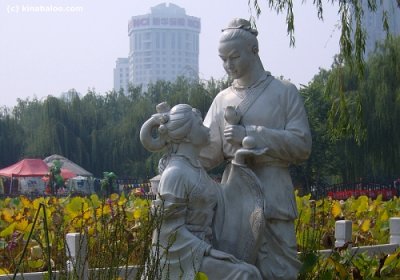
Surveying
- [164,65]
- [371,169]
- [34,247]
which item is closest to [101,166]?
[371,169]

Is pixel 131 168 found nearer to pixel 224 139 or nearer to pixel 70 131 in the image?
pixel 70 131

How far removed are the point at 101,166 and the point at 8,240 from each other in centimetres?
2927

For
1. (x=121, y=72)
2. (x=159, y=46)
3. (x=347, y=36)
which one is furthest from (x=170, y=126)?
(x=121, y=72)

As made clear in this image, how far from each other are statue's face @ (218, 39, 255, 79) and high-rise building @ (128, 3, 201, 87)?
97311 millimetres

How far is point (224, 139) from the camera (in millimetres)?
4125

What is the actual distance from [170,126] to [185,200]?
0.40 meters

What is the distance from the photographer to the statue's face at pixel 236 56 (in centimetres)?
405

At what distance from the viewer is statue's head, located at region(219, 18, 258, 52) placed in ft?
13.3

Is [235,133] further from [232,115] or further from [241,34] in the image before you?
[241,34]

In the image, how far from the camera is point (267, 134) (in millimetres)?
3939

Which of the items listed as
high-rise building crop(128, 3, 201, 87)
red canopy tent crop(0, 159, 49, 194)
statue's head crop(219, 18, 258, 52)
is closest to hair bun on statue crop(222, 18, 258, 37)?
statue's head crop(219, 18, 258, 52)

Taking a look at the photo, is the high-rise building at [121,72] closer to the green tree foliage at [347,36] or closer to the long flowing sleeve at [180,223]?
the green tree foliage at [347,36]

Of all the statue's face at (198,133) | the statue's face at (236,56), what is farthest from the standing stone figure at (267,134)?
the statue's face at (198,133)

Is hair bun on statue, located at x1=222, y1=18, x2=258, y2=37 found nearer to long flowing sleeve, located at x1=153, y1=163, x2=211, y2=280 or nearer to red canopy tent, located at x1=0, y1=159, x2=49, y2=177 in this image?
long flowing sleeve, located at x1=153, y1=163, x2=211, y2=280
